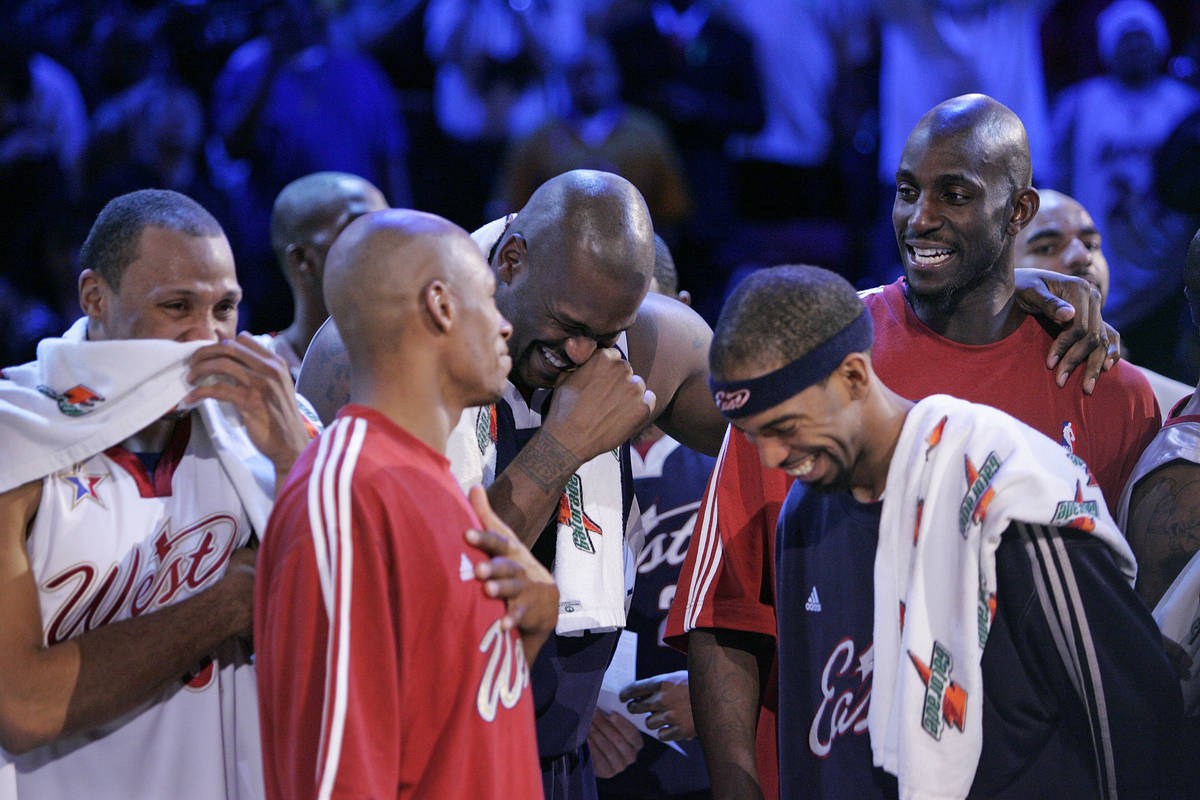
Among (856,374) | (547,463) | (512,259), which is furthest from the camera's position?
(512,259)

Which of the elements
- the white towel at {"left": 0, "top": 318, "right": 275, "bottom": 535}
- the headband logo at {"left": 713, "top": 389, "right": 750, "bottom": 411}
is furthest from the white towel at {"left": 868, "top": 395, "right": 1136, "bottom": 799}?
the white towel at {"left": 0, "top": 318, "right": 275, "bottom": 535}

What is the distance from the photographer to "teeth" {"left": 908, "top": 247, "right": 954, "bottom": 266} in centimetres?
252

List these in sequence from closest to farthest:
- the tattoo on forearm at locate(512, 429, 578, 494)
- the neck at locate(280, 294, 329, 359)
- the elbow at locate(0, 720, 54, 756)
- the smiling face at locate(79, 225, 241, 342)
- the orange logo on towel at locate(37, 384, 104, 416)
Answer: the elbow at locate(0, 720, 54, 756), the orange logo on towel at locate(37, 384, 104, 416), the smiling face at locate(79, 225, 241, 342), the tattoo on forearm at locate(512, 429, 578, 494), the neck at locate(280, 294, 329, 359)

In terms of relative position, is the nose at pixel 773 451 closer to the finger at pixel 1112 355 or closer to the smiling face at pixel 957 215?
the smiling face at pixel 957 215

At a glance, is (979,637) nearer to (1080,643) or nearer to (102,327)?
(1080,643)

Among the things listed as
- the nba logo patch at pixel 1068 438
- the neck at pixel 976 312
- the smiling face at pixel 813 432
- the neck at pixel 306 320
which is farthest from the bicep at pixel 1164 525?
the neck at pixel 306 320

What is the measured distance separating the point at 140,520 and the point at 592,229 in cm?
100

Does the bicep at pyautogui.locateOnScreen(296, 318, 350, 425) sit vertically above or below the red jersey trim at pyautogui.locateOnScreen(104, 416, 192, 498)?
above

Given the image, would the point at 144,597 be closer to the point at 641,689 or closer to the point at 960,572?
the point at 641,689

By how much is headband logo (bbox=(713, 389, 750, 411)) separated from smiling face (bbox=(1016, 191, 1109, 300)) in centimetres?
230

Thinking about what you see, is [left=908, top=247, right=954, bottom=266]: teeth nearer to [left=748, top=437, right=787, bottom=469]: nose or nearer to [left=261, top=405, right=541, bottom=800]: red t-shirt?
[left=748, top=437, right=787, bottom=469]: nose

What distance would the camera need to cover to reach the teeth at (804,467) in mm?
1877

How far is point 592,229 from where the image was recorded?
2414mm

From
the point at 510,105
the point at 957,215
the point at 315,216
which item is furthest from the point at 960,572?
the point at 510,105
